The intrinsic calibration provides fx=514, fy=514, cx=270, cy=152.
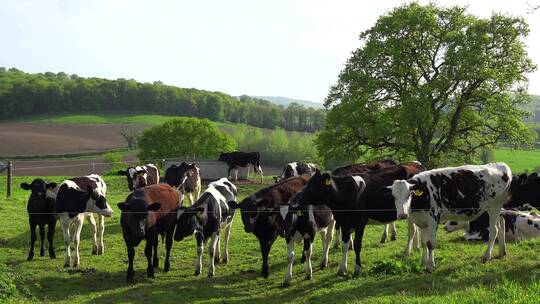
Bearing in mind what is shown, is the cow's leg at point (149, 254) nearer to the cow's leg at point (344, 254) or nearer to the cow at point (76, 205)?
the cow at point (76, 205)

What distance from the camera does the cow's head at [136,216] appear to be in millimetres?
12166

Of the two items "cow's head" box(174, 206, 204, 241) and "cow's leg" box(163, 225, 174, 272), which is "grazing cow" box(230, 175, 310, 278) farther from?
"cow's leg" box(163, 225, 174, 272)

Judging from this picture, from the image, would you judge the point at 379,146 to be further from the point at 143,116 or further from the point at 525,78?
the point at 143,116

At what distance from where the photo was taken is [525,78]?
30.8 meters

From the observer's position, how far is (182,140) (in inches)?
2440

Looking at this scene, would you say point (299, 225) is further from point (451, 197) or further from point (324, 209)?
point (451, 197)

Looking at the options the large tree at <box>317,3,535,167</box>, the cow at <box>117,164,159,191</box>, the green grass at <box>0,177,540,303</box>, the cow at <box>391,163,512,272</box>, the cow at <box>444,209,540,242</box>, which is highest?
the large tree at <box>317,3,535,167</box>

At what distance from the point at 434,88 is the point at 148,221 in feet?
74.8

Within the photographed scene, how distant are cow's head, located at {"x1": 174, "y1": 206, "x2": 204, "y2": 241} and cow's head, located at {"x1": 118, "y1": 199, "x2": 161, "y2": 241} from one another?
2.17 feet

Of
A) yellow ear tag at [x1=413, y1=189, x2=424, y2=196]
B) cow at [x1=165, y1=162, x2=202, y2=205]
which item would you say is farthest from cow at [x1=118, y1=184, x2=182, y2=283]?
cow at [x1=165, y1=162, x2=202, y2=205]

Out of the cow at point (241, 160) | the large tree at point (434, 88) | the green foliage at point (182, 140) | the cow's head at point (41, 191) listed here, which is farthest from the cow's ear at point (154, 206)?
the green foliage at point (182, 140)

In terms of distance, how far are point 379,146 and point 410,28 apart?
7.37 metres

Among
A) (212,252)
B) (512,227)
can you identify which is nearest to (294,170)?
(512,227)

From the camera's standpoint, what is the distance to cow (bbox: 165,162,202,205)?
21.2m
